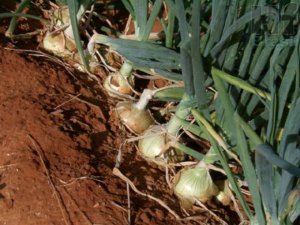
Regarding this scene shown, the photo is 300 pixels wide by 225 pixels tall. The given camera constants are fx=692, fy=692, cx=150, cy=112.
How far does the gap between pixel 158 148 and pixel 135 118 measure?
0.55 ft

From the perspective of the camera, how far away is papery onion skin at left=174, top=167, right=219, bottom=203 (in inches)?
81.4

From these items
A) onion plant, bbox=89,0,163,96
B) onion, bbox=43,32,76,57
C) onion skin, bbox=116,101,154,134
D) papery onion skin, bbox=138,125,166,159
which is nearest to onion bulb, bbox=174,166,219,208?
papery onion skin, bbox=138,125,166,159

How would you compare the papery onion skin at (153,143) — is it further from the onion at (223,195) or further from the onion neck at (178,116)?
the onion at (223,195)

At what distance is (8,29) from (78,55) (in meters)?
0.26

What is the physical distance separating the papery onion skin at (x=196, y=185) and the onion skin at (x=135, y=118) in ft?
0.86

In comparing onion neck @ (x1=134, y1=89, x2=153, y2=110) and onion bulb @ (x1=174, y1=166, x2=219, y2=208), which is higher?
onion neck @ (x1=134, y1=89, x2=153, y2=110)

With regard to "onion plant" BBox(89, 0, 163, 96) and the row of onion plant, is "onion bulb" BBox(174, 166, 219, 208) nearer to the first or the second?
the row of onion plant

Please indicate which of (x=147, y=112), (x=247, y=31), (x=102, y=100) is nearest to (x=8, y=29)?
(x=102, y=100)

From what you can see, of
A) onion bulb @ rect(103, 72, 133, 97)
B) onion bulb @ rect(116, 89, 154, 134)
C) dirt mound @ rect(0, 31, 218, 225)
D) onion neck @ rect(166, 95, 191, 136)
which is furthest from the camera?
onion bulb @ rect(103, 72, 133, 97)

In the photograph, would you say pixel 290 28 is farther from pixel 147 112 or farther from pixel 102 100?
pixel 102 100

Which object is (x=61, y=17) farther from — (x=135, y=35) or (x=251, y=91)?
(x=251, y=91)

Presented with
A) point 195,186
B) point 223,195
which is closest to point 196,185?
point 195,186

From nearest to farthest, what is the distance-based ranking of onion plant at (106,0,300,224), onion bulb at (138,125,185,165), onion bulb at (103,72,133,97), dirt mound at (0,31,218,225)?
onion plant at (106,0,300,224) → dirt mound at (0,31,218,225) → onion bulb at (138,125,185,165) → onion bulb at (103,72,133,97)

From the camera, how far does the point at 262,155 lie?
1575 mm
